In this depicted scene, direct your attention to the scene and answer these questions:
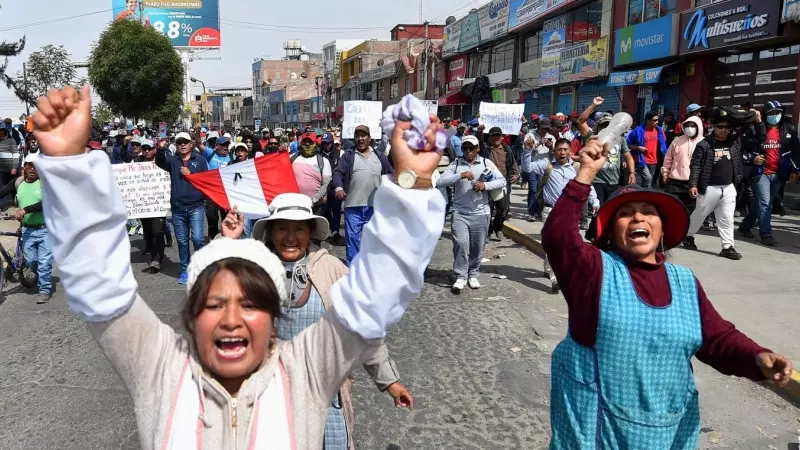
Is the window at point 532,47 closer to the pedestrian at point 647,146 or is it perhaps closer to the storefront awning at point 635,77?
the storefront awning at point 635,77

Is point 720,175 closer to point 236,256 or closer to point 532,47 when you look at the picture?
point 236,256

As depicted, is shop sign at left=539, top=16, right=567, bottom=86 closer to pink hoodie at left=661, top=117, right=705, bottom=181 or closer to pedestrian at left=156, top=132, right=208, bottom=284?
pink hoodie at left=661, top=117, right=705, bottom=181

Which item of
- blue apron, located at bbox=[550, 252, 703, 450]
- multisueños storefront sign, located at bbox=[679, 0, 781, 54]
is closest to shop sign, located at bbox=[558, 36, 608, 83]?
multisueños storefront sign, located at bbox=[679, 0, 781, 54]

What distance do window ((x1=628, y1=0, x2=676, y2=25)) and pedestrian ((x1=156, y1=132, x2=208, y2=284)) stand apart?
48.4 feet

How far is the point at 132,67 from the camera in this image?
32.3m

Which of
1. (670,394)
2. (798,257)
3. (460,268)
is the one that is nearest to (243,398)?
(670,394)

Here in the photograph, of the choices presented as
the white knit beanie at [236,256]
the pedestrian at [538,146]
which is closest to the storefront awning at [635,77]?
the pedestrian at [538,146]

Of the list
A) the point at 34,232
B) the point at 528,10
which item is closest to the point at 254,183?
the point at 34,232

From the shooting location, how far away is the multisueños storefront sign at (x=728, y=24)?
13.5 metres

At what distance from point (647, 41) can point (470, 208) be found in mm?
13503

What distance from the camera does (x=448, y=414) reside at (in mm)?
4242

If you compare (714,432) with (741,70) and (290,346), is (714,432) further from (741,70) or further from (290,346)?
(741,70)

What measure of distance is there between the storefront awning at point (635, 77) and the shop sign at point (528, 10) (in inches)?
170

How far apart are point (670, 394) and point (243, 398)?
5.01ft
